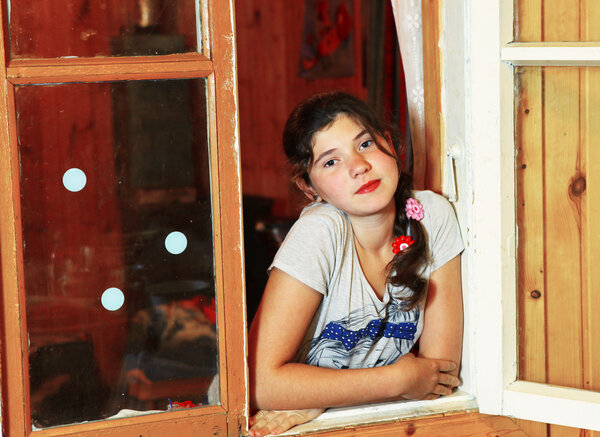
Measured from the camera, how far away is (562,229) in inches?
61.9

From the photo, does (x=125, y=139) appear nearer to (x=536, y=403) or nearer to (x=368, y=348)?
(x=368, y=348)

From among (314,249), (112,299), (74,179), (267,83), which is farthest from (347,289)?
(267,83)

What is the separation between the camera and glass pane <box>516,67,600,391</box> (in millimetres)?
1543

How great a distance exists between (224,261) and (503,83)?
0.75m

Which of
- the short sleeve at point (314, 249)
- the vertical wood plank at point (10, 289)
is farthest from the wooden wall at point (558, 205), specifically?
the vertical wood plank at point (10, 289)

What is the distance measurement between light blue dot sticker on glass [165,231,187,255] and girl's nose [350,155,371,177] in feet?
1.55

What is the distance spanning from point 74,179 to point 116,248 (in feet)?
0.54

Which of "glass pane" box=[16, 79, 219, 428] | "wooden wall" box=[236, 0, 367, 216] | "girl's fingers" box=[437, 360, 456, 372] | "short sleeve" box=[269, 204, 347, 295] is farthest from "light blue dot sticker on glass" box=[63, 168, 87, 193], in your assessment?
"wooden wall" box=[236, 0, 367, 216]

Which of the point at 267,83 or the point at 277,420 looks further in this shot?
the point at 267,83

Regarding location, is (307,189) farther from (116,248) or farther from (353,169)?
(116,248)

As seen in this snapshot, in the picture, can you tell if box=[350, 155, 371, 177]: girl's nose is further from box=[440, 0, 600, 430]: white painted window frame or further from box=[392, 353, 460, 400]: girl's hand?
box=[392, 353, 460, 400]: girl's hand

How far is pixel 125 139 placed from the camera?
4.51 feet

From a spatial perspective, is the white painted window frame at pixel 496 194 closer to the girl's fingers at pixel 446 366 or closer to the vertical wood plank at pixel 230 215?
the girl's fingers at pixel 446 366

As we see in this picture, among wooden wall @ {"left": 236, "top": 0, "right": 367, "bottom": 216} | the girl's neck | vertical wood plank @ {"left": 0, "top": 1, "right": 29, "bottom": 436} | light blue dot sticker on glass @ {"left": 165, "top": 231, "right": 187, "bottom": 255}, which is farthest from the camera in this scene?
wooden wall @ {"left": 236, "top": 0, "right": 367, "bottom": 216}
